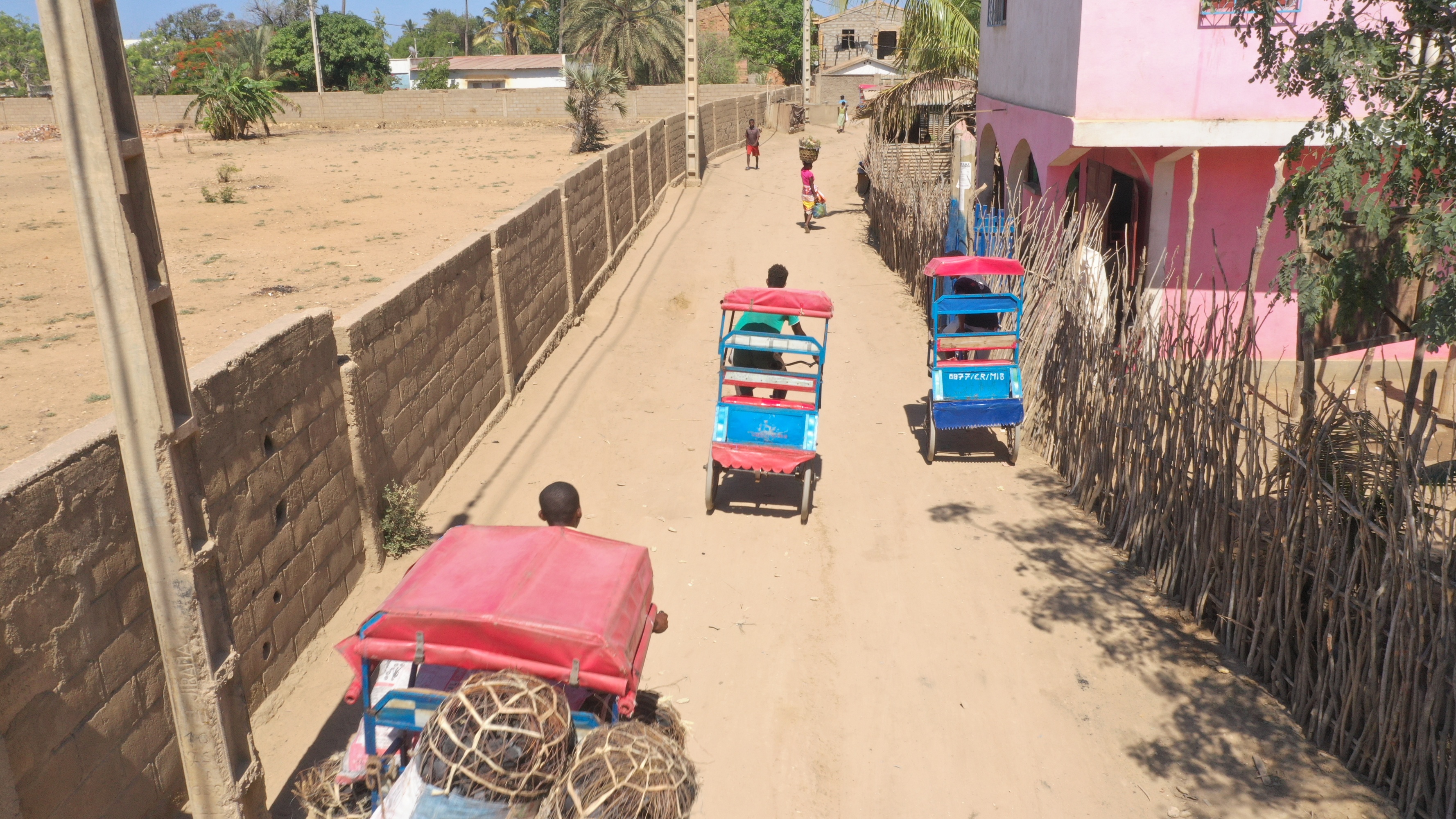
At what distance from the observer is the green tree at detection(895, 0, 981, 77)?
18688mm

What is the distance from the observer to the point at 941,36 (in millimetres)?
18953

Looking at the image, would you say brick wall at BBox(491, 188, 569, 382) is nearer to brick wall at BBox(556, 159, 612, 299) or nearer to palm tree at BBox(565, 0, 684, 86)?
brick wall at BBox(556, 159, 612, 299)

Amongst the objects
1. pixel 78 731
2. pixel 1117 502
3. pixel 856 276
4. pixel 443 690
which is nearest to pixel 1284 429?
pixel 1117 502

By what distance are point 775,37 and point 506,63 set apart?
57.2 feet

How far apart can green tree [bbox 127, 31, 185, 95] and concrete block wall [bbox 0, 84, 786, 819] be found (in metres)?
37.5

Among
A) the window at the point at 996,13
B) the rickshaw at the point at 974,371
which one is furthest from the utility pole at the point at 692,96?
the rickshaw at the point at 974,371

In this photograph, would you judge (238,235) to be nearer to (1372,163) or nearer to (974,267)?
(974,267)

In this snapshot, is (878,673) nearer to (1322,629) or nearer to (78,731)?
(1322,629)

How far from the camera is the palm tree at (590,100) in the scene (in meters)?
30.0

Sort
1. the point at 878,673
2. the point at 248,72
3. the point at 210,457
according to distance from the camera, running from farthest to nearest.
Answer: the point at 248,72 < the point at 878,673 < the point at 210,457

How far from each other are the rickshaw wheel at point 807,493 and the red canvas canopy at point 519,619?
3.83m

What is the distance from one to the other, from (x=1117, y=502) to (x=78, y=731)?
628 centimetres

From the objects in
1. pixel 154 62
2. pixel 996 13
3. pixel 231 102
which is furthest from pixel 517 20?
pixel 996 13

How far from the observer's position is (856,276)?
16562 millimetres
